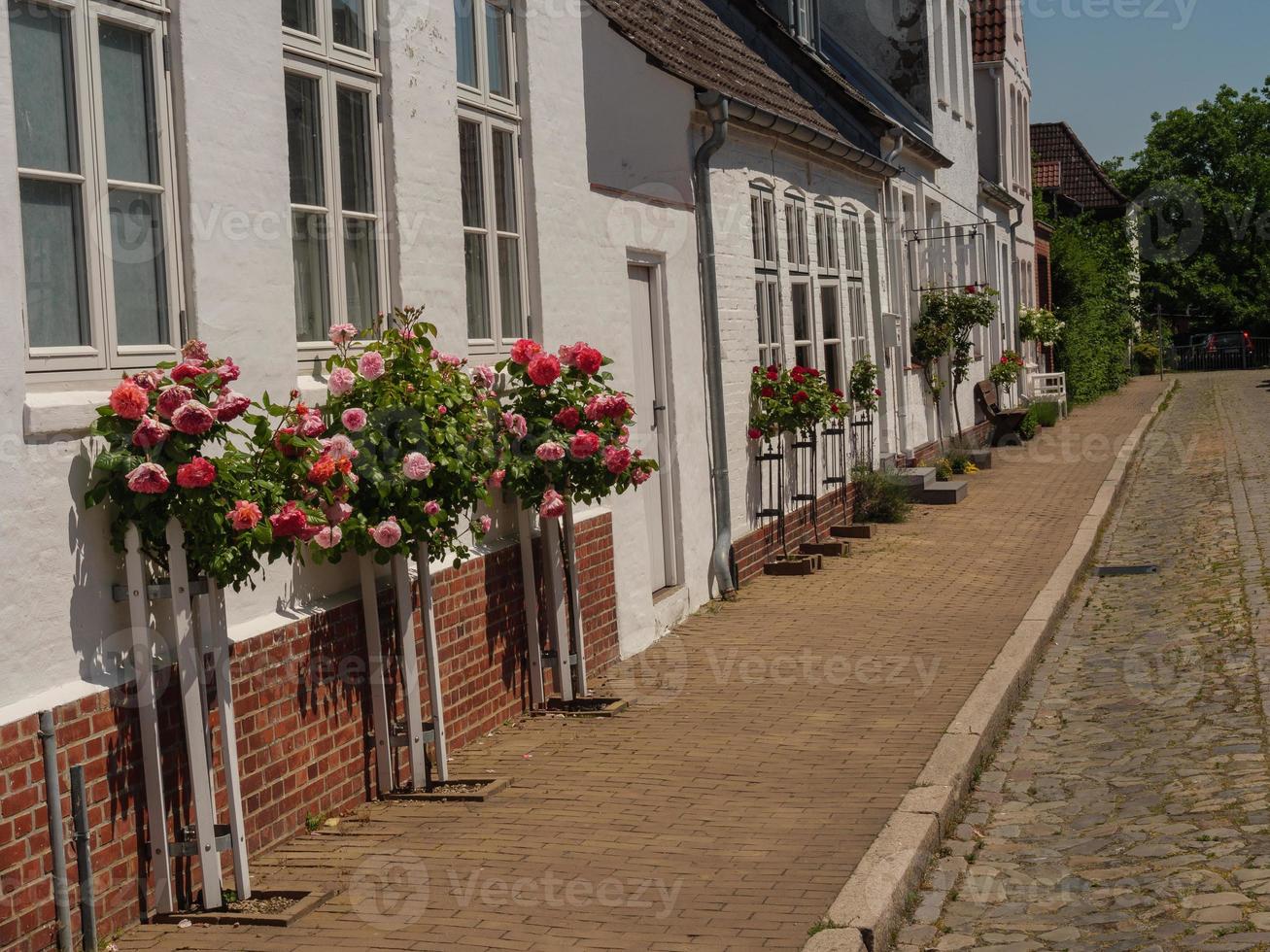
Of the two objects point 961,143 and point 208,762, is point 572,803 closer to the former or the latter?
point 208,762

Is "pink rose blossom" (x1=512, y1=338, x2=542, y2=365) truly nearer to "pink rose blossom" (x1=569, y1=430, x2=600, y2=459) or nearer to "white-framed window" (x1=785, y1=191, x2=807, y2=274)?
"pink rose blossom" (x1=569, y1=430, x2=600, y2=459)

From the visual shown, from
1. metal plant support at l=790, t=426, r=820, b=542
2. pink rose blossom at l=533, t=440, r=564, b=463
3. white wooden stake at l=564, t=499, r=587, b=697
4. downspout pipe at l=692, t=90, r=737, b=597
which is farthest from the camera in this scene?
metal plant support at l=790, t=426, r=820, b=542

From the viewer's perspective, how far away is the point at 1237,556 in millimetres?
13242

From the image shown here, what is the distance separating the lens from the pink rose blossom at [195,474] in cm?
487

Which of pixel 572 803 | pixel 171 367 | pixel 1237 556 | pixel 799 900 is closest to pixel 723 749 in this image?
pixel 572 803

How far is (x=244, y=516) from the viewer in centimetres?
498

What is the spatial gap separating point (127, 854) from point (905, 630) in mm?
6244

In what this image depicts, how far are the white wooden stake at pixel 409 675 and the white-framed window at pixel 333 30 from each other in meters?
2.17

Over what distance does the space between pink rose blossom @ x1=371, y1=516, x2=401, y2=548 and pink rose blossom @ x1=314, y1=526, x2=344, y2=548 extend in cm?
35

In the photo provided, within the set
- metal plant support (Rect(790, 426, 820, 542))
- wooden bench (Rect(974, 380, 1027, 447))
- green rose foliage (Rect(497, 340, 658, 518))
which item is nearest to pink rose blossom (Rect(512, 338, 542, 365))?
green rose foliage (Rect(497, 340, 658, 518))

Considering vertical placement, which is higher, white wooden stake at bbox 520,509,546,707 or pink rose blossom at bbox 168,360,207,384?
pink rose blossom at bbox 168,360,207,384

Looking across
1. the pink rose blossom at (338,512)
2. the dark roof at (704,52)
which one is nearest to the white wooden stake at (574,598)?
the pink rose blossom at (338,512)

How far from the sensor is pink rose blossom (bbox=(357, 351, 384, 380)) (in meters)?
6.22

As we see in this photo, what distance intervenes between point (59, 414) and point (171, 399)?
0.33 meters
